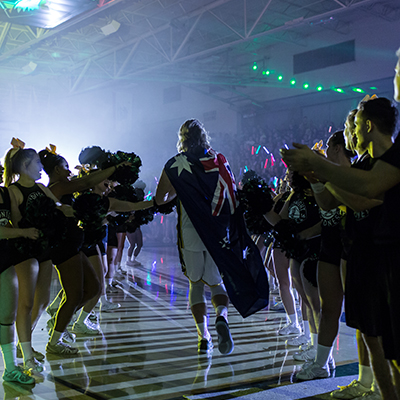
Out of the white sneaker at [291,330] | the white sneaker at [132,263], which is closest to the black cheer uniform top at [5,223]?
the white sneaker at [291,330]

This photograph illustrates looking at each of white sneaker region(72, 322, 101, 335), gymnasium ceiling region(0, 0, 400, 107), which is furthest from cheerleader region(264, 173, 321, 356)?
gymnasium ceiling region(0, 0, 400, 107)

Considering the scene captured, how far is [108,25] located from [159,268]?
27.6ft

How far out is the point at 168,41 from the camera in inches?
631

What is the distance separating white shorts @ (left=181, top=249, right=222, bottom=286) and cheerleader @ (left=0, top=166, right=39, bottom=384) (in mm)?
1176

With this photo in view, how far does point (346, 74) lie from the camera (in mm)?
14383

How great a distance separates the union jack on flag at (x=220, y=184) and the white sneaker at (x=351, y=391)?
1.46 m

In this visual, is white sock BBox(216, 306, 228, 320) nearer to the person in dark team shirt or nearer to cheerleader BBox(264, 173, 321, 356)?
cheerleader BBox(264, 173, 321, 356)

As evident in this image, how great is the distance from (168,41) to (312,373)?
48.0 feet

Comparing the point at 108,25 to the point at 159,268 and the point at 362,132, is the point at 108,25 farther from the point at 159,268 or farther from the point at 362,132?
the point at 362,132

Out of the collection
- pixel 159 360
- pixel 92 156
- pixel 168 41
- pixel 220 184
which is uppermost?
pixel 168 41

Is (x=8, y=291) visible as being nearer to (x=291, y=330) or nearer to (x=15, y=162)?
(x=15, y=162)

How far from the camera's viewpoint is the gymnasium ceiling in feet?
42.3

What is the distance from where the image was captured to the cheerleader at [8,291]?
116 inches

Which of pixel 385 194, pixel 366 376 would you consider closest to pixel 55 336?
pixel 366 376
